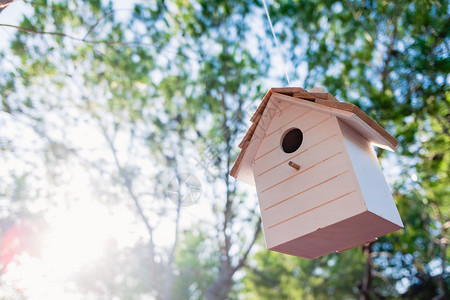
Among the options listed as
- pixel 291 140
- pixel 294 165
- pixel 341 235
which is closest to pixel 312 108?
pixel 291 140

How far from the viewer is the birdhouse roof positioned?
7.16 feet

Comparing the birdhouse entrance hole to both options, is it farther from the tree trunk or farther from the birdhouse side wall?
the tree trunk

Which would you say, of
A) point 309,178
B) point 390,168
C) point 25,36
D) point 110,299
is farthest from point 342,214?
point 110,299

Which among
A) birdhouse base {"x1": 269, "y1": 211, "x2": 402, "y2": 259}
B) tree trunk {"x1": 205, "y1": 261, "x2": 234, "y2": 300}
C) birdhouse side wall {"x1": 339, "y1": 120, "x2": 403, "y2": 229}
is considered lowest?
birdhouse base {"x1": 269, "y1": 211, "x2": 402, "y2": 259}

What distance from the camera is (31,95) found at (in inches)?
233

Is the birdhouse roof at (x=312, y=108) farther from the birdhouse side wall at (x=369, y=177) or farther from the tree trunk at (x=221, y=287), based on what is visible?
the tree trunk at (x=221, y=287)

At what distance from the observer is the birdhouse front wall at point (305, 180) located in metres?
1.93

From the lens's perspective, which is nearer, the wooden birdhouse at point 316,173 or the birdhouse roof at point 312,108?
the wooden birdhouse at point 316,173

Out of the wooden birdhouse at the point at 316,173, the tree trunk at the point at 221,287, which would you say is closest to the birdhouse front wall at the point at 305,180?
the wooden birdhouse at the point at 316,173

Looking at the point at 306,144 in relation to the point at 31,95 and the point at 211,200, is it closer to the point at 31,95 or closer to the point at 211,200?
the point at 211,200

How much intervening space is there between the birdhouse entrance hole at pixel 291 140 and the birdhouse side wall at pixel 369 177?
0.34m

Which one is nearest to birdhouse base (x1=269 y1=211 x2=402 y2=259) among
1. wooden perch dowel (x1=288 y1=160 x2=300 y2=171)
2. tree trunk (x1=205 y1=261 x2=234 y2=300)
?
wooden perch dowel (x1=288 y1=160 x2=300 y2=171)

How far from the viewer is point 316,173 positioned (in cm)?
210

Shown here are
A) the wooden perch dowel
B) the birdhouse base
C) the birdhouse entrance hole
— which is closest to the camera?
the birdhouse base
